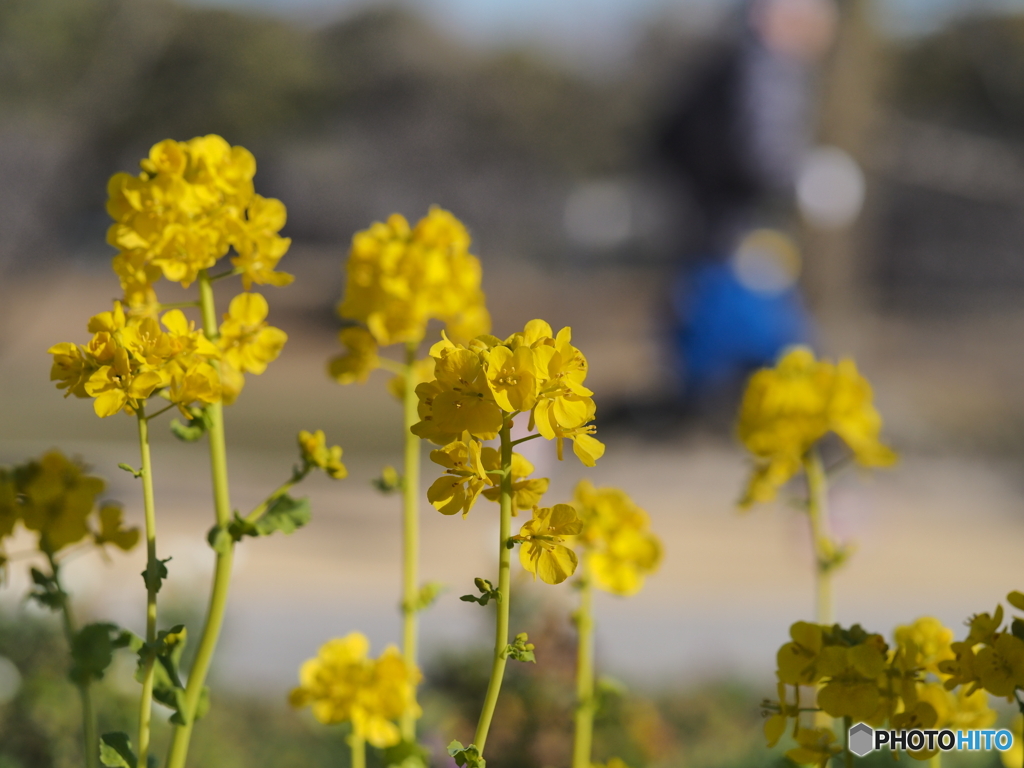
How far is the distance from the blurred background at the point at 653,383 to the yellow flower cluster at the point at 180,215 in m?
0.30

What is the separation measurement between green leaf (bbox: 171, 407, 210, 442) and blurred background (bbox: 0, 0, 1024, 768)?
257 millimetres

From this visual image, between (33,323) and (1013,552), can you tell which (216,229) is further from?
(33,323)

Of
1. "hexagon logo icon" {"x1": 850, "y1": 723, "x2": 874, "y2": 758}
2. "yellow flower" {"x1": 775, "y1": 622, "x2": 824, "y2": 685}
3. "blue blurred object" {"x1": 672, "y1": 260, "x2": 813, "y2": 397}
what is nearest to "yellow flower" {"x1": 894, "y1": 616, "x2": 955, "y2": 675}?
"yellow flower" {"x1": 775, "y1": 622, "x2": 824, "y2": 685}

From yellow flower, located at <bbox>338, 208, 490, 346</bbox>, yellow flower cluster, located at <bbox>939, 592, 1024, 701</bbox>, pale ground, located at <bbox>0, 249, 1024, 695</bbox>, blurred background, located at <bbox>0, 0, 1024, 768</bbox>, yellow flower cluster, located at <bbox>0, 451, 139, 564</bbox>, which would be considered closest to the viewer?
yellow flower cluster, located at <bbox>939, 592, 1024, 701</bbox>

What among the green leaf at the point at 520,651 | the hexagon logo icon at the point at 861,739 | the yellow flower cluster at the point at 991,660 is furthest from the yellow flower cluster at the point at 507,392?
the hexagon logo icon at the point at 861,739

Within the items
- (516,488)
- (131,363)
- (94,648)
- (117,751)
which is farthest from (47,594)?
(516,488)

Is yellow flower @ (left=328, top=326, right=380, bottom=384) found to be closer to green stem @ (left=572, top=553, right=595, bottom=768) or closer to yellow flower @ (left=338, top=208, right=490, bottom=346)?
yellow flower @ (left=338, top=208, right=490, bottom=346)

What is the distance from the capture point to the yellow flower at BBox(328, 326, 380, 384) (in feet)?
5.37

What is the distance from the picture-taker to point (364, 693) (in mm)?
1471

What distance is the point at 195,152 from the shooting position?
1207 mm

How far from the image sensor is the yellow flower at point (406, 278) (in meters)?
1.63

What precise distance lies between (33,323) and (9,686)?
13200 mm

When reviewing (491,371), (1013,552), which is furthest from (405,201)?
(491,371)

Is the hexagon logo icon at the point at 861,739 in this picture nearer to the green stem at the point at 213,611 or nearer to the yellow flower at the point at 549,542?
the yellow flower at the point at 549,542
